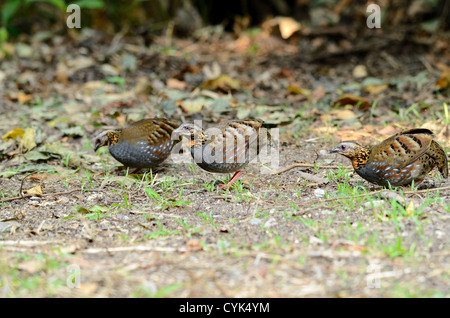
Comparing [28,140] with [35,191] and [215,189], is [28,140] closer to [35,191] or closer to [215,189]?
[35,191]

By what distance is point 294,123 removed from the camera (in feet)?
22.4

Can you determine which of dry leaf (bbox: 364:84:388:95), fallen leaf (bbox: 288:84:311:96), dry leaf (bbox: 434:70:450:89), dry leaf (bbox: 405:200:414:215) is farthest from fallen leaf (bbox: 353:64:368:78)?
dry leaf (bbox: 405:200:414:215)

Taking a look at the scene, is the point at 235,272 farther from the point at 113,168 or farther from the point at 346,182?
the point at 113,168

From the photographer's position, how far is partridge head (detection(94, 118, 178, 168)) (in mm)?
5445

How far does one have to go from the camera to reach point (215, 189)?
5.14 meters

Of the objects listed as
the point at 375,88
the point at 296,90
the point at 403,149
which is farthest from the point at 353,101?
the point at 403,149

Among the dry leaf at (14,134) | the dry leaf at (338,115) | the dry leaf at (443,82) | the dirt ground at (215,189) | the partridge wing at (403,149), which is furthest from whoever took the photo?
the dry leaf at (443,82)

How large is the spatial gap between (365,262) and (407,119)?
3599 millimetres

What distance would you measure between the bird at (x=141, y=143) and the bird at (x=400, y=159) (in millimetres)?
1845

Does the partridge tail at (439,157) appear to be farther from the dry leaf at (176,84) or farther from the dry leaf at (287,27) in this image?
the dry leaf at (287,27)

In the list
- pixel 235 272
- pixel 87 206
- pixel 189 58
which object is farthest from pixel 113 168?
pixel 189 58

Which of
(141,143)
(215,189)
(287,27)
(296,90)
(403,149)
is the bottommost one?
(215,189)

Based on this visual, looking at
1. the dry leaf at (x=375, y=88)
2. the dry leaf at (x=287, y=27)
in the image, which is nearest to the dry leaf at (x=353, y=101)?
the dry leaf at (x=375, y=88)

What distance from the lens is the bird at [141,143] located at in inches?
214
